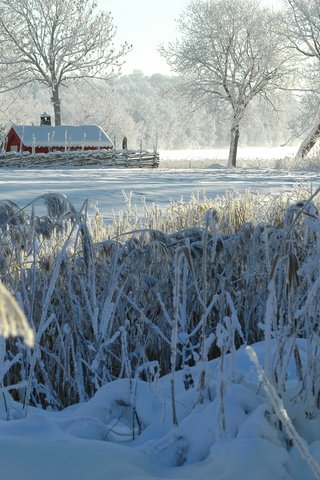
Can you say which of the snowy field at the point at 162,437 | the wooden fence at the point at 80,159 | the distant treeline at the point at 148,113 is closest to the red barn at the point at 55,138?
the distant treeline at the point at 148,113

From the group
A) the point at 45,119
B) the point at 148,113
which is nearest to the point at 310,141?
the point at 45,119

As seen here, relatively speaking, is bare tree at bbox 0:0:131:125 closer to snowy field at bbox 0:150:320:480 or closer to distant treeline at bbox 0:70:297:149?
distant treeline at bbox 0:70:297:149

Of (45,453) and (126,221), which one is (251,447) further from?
(126,221)

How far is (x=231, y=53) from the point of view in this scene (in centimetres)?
3119

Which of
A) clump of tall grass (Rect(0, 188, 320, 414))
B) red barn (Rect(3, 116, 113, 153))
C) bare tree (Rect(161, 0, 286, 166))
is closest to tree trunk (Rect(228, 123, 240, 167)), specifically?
bare tree (Rect(161, 0, 286, 166))

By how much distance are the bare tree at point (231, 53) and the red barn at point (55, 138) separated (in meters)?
5.12

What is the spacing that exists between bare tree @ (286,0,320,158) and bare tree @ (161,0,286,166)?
5.54ft

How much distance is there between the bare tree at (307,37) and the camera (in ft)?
87.9

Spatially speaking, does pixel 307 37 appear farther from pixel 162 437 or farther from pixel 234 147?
pixel 162 437

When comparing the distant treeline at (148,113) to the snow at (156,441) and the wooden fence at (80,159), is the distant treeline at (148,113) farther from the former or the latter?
the snow at (156,441)

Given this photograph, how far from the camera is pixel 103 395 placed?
2188mm

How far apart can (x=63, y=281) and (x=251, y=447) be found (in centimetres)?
183

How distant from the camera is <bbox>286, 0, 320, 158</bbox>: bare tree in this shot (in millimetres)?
26781

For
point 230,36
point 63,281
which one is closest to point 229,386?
point 63,281
